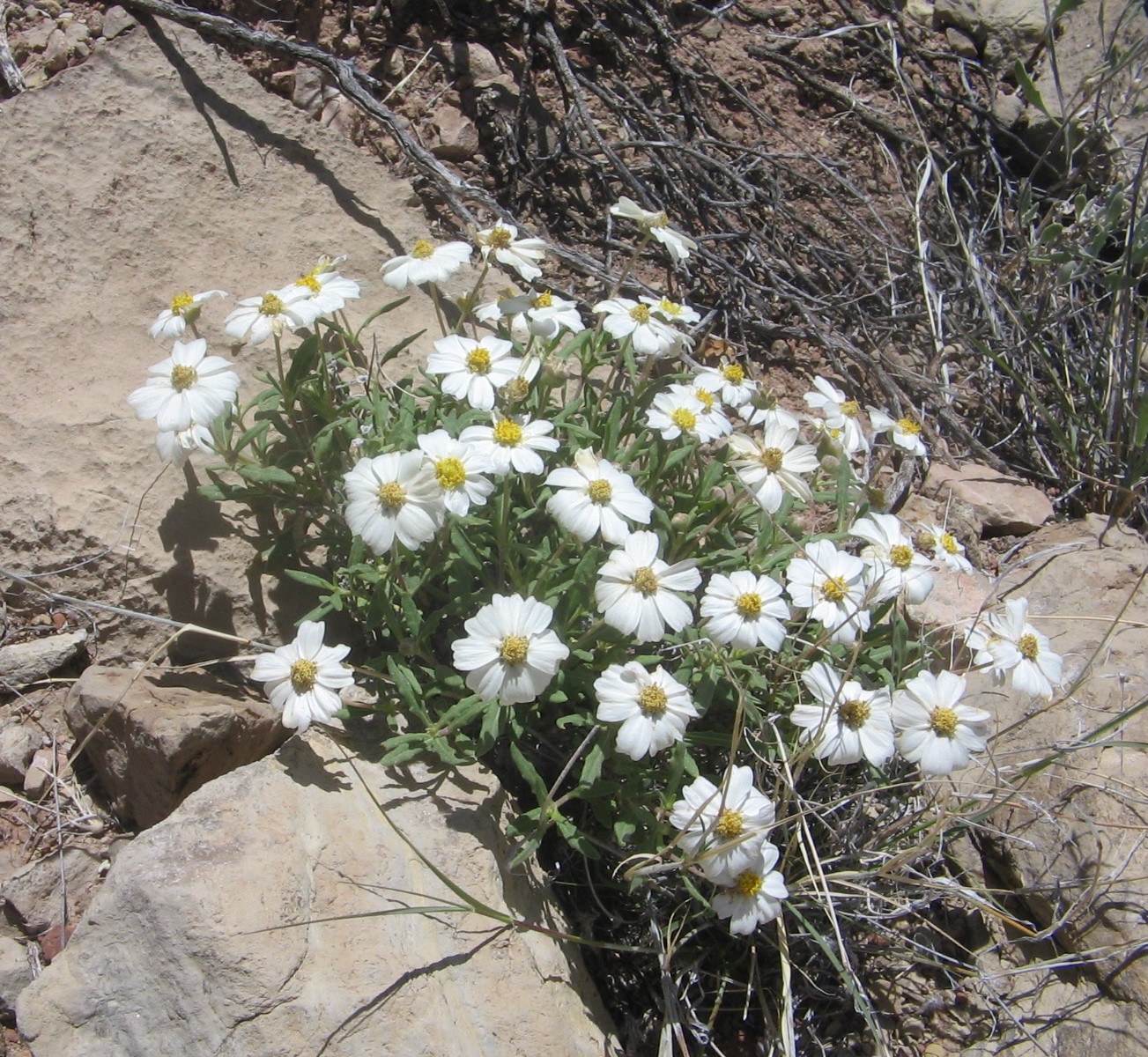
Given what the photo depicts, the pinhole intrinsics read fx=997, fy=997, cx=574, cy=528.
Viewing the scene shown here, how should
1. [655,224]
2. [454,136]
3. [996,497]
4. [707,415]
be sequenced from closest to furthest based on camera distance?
[707,415] → [655,224] → [996,497] → [454,136]

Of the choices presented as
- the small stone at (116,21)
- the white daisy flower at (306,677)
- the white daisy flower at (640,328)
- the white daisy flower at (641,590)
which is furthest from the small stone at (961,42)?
the white daisy flower at (306,677)

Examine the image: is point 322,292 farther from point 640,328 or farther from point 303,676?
point 303,676

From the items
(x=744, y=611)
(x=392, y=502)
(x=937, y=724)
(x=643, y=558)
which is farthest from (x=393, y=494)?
(x=937, y=724)

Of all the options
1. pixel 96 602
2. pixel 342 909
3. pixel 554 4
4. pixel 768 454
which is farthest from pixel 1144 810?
pixel 554 4

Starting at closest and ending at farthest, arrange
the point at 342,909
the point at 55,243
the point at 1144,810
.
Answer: the point at 342,909
the point at 1144,810
the point at 55,243

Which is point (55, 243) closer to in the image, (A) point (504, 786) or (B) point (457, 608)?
(B) point (457, 608)

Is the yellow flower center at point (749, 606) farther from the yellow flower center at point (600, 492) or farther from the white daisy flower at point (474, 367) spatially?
the white daisy flower at point (474, 367)
